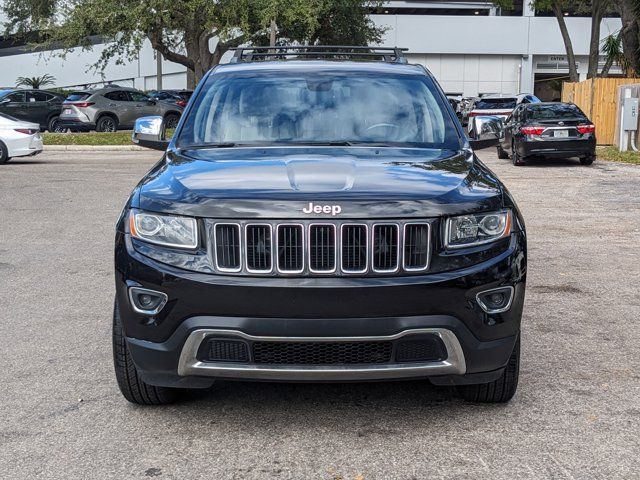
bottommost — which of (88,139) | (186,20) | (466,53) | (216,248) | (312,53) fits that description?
(88,139)

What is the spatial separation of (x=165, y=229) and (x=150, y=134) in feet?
6.69

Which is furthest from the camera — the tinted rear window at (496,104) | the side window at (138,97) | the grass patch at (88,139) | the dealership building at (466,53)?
the dealership building at (466,53)

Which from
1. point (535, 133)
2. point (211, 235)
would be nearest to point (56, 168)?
point (535, 133)

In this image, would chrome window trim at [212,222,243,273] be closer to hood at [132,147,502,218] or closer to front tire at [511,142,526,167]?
hood at [132,147,502,218]

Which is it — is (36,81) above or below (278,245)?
below

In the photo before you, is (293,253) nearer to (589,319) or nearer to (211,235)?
(211,235)

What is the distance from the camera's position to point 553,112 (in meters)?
21.5

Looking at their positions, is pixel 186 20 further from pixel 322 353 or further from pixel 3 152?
pixel 322 353

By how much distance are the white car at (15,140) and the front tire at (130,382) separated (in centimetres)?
1707

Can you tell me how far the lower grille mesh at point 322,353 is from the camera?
3982mm

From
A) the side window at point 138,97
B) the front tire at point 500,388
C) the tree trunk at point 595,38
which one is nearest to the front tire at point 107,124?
the side window at point 138,97

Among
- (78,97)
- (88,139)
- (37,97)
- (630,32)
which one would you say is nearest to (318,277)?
(88,139)

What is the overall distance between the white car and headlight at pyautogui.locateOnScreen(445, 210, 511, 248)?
17937 mm

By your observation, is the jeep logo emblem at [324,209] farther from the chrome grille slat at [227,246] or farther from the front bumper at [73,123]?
the front bumper at [73,123]
